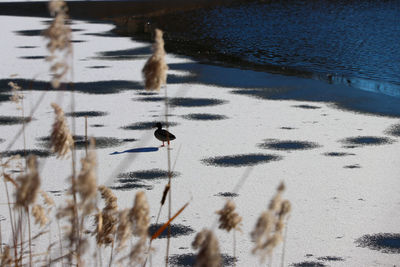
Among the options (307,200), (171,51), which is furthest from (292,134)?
(171,51)

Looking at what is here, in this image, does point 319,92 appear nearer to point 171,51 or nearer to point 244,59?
point 244,59

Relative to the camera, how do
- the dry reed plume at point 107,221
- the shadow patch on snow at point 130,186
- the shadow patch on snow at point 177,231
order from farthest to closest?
1. the shadow patch on snow at point 130,186
2. the shadow patch on snow at point 177,231
3. the dry reed plume at point 107,221

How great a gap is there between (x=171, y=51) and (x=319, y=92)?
4158 millimetres

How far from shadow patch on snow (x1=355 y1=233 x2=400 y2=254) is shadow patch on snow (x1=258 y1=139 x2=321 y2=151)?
77.9 inches

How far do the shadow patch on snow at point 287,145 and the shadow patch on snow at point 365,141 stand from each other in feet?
1.03

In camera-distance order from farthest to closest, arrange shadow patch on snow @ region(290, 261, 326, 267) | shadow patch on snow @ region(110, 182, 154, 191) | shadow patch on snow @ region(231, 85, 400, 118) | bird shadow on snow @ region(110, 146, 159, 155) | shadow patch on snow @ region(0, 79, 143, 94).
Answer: shadow patch on snow @ region(0, 79, 143, 94)
shadow patch on snow @ region(231, 85, 400, 118)
bird shadow on snow @ region(110, 146, 159, 155)
shadow patch on snow @ region(110, 182, 154, 191)
shadow patch on snow @ region(290, 261, 326, 267)

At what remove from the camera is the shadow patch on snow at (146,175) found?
495 centimetres

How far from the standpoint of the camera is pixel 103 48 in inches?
465

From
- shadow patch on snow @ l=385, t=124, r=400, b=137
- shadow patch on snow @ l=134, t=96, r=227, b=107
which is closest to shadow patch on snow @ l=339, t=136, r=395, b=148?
shadow patch on snow @ l=385, t=124, r=400, b=137

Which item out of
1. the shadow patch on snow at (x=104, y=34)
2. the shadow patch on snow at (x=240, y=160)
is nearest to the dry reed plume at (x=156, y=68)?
the shadow patch on snow at (x=240, y=160)

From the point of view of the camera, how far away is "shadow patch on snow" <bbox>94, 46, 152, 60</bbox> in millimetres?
10906

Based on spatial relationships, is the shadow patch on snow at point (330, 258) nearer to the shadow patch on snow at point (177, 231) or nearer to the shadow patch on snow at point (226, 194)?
the shadow patch on snow at point (177, 231)

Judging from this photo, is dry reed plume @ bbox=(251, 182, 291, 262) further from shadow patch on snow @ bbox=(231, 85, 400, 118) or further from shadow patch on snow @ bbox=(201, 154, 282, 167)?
shadow patch on snow @ bbox=(231, 85, 400, 118)

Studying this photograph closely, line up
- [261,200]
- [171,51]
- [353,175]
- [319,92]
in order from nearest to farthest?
[261,200]
[353,175]
[319,92]
[171,51]
